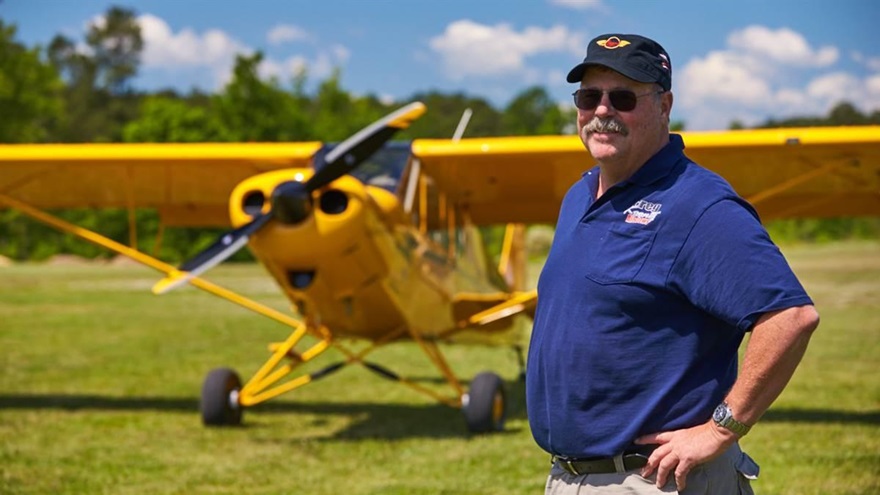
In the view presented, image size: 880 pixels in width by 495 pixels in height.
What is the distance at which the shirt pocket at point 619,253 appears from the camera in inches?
85.8

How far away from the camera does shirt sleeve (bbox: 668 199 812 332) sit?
2.01 metres

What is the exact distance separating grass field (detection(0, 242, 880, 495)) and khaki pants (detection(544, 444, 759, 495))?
329 cm

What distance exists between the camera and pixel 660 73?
2271mm

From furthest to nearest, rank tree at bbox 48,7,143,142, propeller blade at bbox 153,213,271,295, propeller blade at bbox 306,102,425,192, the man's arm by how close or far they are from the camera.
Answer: tree at bbox 48,7,143,142 → propeller blade at bbox 153,213,271,295 → propeller blade at bbox 306,102,425,192 → the man's arm

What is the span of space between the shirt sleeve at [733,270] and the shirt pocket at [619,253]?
8 cm

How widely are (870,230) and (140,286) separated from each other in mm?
37778

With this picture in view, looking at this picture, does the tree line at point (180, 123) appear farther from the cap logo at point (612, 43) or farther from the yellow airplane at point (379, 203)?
the cap logo at point (612, 43)

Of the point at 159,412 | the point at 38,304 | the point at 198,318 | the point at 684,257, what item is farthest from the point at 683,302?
the point at 38,304

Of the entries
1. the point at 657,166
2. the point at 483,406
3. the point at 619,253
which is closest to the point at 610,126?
the point at 657,166

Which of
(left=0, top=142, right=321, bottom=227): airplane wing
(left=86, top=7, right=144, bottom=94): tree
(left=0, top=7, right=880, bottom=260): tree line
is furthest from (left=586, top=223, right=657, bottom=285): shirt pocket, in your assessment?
(left=86, top=7, right=144, bottom=94): tree

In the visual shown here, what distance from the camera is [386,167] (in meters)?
7.88

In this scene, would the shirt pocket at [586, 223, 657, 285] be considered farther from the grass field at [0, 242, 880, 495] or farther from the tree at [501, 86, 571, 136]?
the tree at [501, 86, 571, 136]

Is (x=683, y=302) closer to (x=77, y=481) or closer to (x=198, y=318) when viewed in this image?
(x=77, y=481)

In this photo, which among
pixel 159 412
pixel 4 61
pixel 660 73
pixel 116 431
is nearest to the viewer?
pixel 660 73
